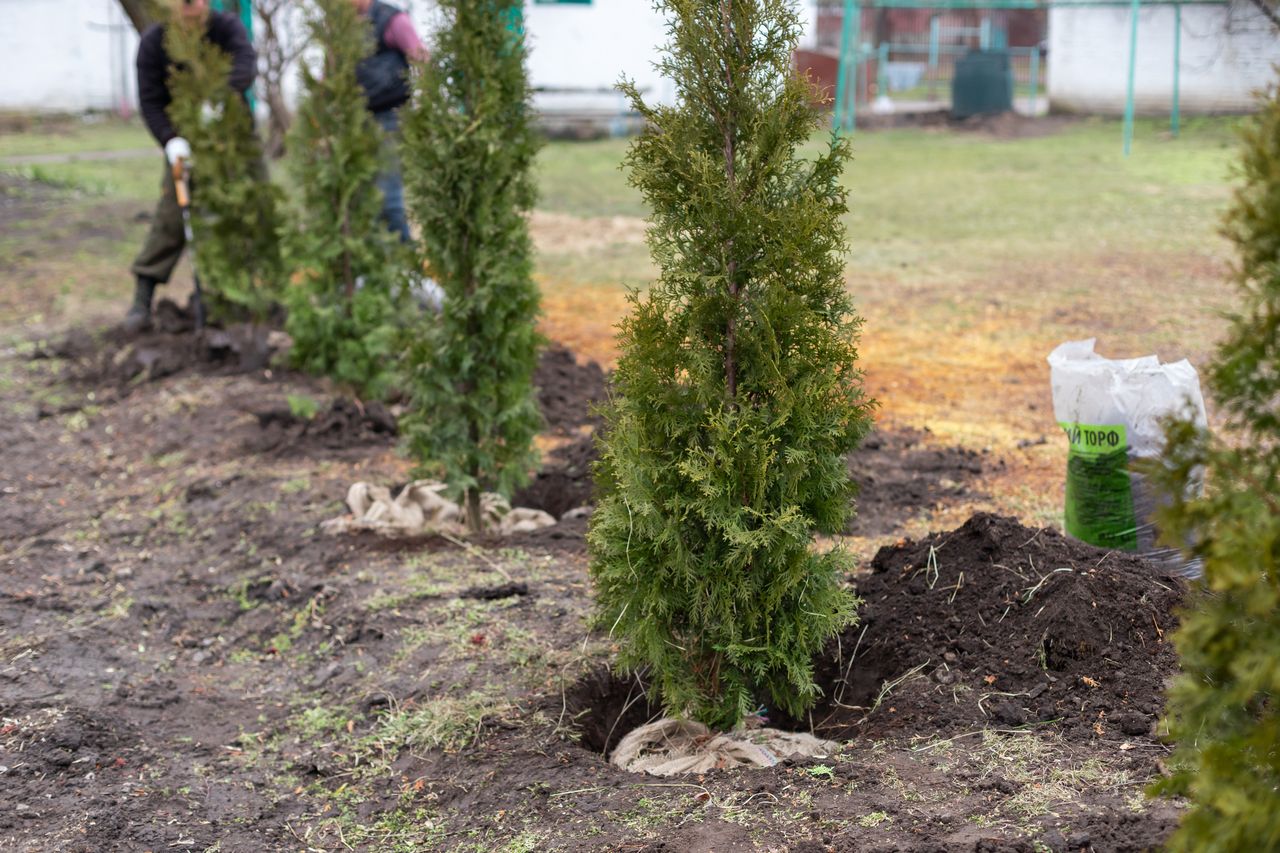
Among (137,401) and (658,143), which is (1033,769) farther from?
(137,401)

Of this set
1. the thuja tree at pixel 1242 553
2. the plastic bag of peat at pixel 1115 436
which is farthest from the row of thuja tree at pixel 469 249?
the thuja tree at pixel 1242 553

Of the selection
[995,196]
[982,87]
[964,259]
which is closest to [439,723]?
[964,259]

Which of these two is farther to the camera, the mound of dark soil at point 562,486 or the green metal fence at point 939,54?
the green metal fence at point 939,54

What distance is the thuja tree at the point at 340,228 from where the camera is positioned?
7.55 metres

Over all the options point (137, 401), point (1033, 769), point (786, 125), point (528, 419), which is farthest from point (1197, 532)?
point (137, 401)

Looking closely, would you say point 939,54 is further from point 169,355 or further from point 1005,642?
point 1005,642

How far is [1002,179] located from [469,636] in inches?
553

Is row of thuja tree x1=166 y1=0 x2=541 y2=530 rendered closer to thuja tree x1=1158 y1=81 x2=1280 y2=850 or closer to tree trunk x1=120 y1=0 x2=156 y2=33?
thuja tree x1=1158 y1=81 x2=1280 y2=850

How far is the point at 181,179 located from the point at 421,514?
167 inches

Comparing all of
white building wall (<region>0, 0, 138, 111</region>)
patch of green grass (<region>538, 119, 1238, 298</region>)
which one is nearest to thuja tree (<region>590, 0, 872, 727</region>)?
patch of green grass (<region>538, 119, 1238, 298</region>)

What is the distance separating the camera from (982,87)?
79.0ft

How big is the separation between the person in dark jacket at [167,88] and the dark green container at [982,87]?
1765cm

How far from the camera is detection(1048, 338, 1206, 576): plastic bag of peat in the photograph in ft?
15.5

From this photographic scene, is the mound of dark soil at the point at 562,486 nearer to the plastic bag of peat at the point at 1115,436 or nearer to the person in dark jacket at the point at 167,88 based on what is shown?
the plastic bag of peat at the point at 1115,436
